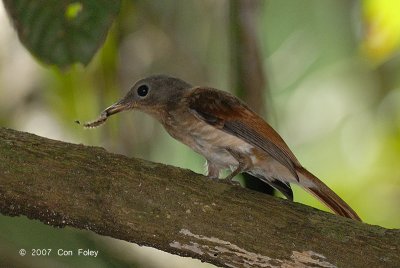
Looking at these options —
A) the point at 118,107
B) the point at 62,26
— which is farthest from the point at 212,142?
the point at 62,26

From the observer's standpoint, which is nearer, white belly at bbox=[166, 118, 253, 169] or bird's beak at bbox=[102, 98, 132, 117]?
white belly at bbox=[166, 118, 253, 169]

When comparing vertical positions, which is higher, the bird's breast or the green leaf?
the green leaf

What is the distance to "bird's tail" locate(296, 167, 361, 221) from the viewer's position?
12.2 ft

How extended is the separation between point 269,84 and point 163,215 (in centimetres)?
164

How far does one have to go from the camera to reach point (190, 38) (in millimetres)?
5301

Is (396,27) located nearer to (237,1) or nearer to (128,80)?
(237,1)

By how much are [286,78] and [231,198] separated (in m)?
2.72

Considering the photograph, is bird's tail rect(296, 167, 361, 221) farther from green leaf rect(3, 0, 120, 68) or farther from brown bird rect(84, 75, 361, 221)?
green leaf rect(3, 0, 120, 68)

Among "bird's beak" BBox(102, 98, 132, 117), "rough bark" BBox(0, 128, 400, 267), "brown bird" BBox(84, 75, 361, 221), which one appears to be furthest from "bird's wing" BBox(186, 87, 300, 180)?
"rough bark" BBox(0, 128, 400, 267)

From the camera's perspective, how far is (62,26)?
11.7 feet

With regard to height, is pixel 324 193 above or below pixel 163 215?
above

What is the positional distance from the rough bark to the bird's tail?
2.41 feet

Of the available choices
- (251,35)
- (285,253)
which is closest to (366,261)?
(285,253)

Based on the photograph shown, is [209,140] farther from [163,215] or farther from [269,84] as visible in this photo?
[163,215]
